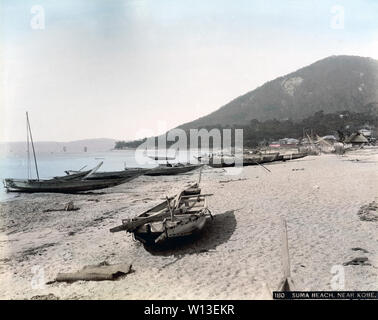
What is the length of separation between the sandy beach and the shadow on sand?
0.10 ft

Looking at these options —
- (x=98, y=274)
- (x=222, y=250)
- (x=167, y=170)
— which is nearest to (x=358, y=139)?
(x=167, y=170)

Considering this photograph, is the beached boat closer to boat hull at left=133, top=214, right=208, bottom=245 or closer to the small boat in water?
boat hull at left=133, top=214, right=208, bottom=245

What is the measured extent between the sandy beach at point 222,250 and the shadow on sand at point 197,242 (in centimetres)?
3

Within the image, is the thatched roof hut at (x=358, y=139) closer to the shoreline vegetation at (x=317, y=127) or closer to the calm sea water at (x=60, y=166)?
A: the calm sea water at (x=60, y=166)

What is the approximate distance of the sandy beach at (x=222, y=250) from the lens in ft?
23.2

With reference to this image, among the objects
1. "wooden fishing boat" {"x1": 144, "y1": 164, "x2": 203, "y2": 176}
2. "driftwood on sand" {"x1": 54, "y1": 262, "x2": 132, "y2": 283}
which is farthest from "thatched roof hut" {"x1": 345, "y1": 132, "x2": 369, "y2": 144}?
"driftwood on sand" {"x1": 54, "y1": 262, "x2": 132, "y2": 283}

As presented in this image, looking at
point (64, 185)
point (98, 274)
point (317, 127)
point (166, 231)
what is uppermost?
point (317, 127)

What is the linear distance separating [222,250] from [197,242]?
1.04 meters

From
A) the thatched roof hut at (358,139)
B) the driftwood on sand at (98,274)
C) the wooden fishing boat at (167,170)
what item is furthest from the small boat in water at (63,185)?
the thatched roof hut at (358,139)

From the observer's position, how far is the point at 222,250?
29.9ft

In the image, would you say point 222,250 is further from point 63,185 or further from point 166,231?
point 63,185

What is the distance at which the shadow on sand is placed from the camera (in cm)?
934
